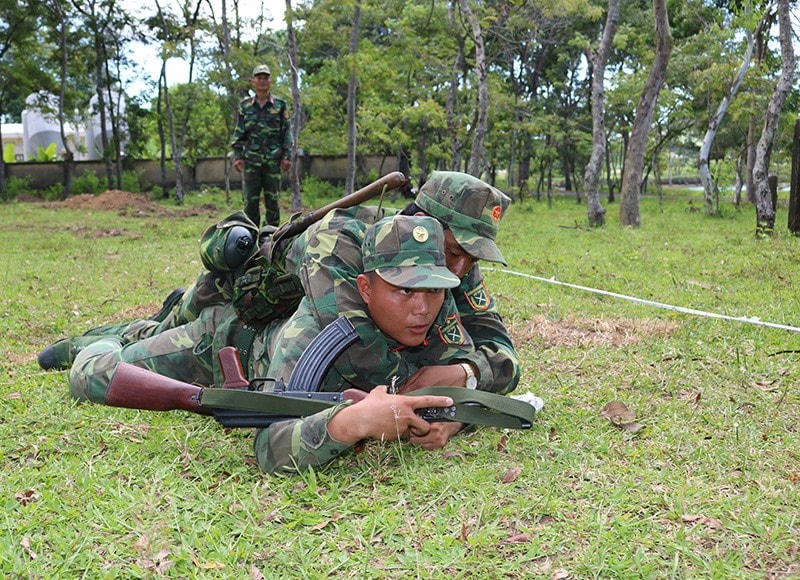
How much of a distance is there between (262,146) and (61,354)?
611 cm

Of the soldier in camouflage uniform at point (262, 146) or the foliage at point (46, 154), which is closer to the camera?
the soldier in camouflage uniform at point (262, 146)

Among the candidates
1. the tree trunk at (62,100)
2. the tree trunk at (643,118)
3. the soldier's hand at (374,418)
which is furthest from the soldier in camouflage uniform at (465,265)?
the tree trunk at (62,100)

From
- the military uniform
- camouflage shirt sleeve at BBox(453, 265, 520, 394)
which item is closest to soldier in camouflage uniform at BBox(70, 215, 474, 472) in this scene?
camouflage shirt sleeve at BBox(453, 265, 520, 394)

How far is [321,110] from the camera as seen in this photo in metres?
20.5

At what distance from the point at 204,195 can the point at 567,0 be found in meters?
12.4

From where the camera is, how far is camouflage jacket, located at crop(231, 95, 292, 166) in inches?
392

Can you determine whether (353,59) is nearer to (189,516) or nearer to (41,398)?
(41,398)

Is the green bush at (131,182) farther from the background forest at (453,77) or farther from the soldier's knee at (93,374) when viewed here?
the soldier's knee at (93,374)

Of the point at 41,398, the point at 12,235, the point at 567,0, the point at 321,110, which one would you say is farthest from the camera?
the point at 321,110

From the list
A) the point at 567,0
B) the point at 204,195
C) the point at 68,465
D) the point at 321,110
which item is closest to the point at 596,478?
the point at 68,465

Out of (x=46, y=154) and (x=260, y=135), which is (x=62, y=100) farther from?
(x=260, y=135)

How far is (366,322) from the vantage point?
2.88 m

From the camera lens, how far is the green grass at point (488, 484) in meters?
2.27

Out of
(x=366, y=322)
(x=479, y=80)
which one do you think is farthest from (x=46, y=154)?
(x=366, y=322)
